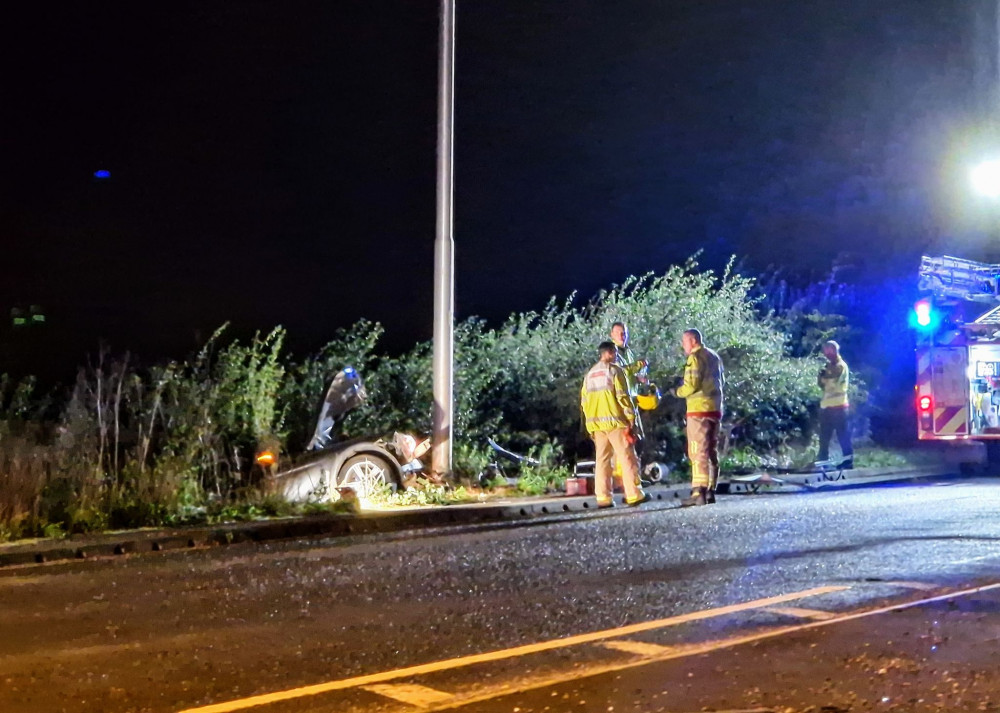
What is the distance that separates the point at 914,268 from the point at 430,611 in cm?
2093

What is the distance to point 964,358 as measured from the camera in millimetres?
15938

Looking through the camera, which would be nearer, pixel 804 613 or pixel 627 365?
pixel 804 613

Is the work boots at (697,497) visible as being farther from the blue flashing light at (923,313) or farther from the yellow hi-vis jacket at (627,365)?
the blue flashing light at (923,313)

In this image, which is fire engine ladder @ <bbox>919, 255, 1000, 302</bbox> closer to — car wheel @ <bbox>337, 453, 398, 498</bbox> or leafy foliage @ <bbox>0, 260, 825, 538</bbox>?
leafy foliage @ <bbox>0, 260, 825, 538</bbox>

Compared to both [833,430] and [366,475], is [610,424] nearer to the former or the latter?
[366,475]

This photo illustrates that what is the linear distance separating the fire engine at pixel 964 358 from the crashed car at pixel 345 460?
22.9 feet

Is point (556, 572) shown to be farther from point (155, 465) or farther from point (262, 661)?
point (155, 465)

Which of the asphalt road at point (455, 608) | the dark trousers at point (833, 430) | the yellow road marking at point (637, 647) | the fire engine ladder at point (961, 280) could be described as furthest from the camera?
the dark trousers at point (833, 430)

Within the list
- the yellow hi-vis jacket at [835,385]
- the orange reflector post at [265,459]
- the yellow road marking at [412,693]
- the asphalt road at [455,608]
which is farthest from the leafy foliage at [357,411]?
the yellow road marking at [412,693]

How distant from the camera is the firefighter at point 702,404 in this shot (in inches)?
488

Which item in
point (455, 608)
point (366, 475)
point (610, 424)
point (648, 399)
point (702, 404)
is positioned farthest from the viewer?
point (366, 475)

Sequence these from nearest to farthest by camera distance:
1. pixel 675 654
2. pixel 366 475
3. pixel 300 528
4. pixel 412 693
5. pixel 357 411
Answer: pixel 412 693 → pixel 675 654 → pixel 300 528 → pixel 366 475 → pixel 357 411

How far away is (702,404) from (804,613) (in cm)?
575

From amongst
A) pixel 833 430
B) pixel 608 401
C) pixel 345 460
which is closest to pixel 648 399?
pixel 608 401
